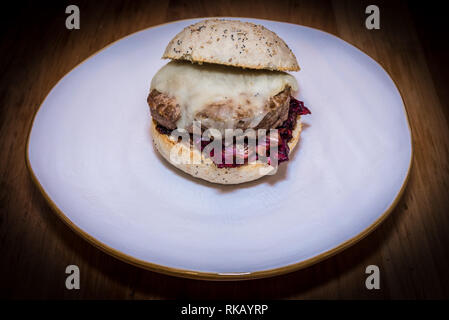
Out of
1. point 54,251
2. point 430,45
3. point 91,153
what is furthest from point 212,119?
point 430,45

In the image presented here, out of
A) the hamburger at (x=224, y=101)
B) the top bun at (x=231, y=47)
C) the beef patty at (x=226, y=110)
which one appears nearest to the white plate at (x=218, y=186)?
the hamburger at (x=224, y=101)

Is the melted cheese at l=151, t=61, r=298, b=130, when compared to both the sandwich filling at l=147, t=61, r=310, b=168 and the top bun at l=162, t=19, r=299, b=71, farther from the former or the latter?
the top bun at l=162, t=19, r=299, b=71

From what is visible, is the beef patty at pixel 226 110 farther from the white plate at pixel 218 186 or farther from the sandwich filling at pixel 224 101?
the white plate at pixel 218 186

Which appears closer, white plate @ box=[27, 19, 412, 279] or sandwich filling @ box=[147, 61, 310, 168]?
white plate @ box=[27, 19, 412, 279]

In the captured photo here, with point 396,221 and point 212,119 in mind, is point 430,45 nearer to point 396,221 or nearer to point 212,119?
point 396,221

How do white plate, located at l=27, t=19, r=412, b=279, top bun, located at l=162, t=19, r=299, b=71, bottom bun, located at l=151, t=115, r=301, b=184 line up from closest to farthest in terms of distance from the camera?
white plate, located at l=27, t=19, r=412, b=279 → top bun, located at l=162, t=19, r=299, b=71 → bottom bun, located at l=151, t=115, r=301, b=184

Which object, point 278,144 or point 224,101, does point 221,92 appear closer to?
point 224,101

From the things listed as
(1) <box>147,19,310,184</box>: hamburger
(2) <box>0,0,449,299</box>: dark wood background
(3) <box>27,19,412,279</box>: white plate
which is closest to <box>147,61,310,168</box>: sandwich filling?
(1) <box>147,19,310,184</box>: hamburger

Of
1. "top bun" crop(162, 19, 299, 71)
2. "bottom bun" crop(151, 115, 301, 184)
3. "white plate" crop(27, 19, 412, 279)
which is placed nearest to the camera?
"white plate" crop(27, 19, 412, 279)
